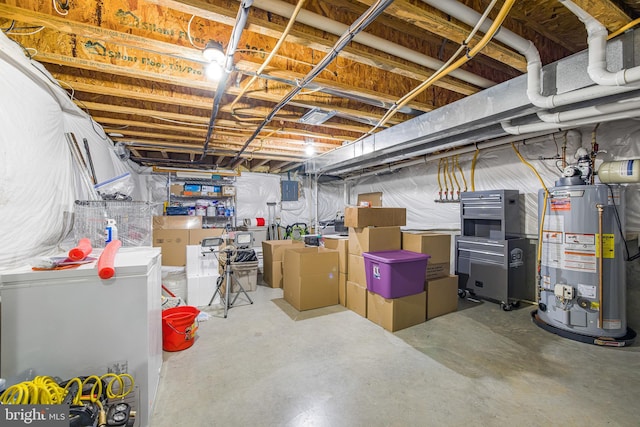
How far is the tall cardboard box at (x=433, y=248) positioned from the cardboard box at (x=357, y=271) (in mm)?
596

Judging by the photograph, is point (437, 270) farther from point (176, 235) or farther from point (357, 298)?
point (176, 235)

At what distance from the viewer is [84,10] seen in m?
1.53

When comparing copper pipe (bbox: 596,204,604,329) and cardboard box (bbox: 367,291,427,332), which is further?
cardboard box (bbox: 367,291,427,332)

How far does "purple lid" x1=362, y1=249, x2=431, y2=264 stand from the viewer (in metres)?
2.73

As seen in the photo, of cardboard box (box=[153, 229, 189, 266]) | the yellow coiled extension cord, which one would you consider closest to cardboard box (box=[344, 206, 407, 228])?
the yellow coiled extension cord

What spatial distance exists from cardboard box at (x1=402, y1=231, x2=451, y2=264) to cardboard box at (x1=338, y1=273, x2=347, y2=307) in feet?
2.79

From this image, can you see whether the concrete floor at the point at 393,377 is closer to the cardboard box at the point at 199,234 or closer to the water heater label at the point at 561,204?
the water heater label at the point at 561,204

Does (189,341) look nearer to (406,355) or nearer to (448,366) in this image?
(406,355)

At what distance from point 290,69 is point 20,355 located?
88.3 inches

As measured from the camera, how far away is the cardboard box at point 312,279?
130 inches

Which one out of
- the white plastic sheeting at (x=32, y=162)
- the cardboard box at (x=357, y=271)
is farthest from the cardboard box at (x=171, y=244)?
the cardboard box at (x=357, y=271)

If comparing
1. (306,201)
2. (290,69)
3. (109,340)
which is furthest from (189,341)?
(306,201)

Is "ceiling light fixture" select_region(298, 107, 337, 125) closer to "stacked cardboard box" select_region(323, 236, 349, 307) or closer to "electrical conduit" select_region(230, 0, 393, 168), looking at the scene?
"electrical conduit" select_region(230, 0, 393, 168)

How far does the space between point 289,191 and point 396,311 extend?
170 inches
